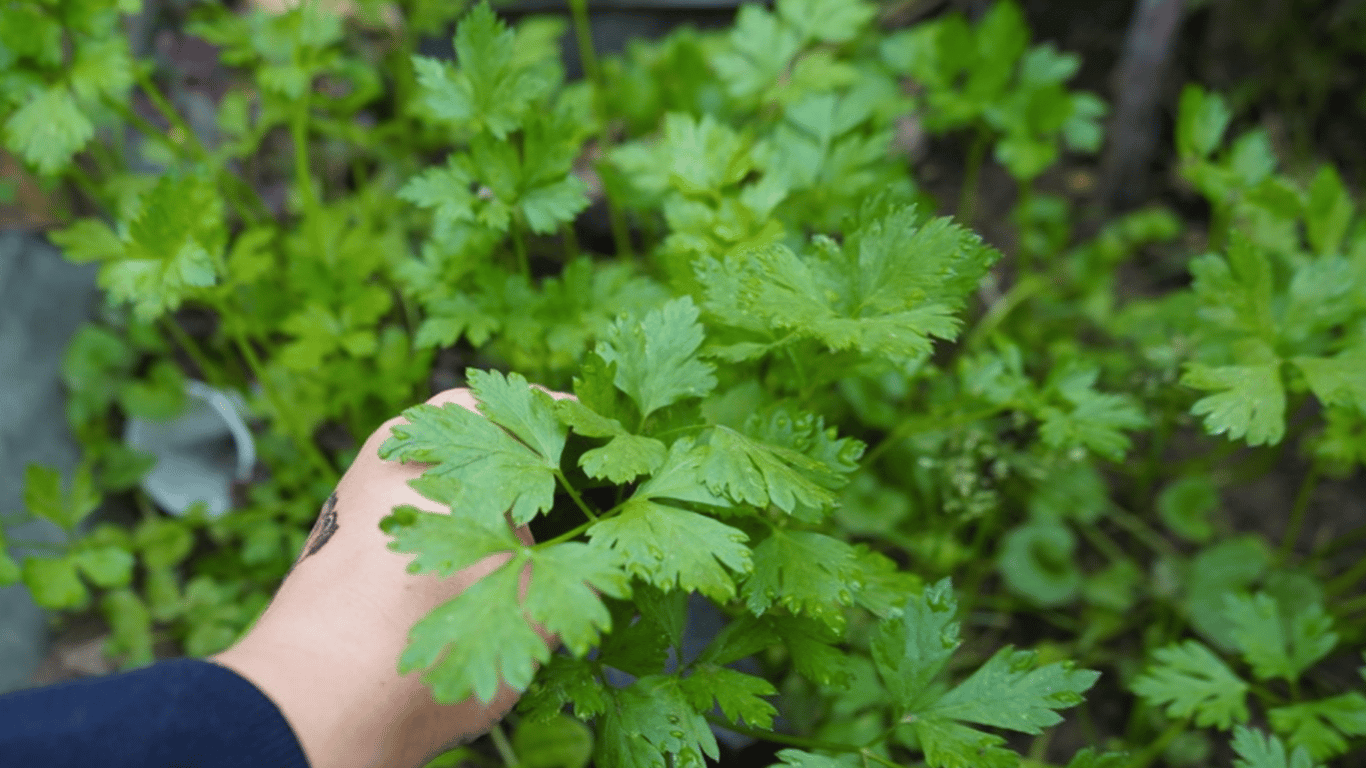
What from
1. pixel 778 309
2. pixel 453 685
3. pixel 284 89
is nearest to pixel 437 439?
pixel 453 685

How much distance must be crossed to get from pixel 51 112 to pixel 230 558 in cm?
89

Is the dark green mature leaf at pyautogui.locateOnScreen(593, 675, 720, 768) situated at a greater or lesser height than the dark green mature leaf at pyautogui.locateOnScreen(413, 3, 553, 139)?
lesser

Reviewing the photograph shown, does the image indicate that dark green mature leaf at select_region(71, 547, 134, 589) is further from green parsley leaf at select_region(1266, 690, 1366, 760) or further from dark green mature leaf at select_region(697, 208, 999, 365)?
green parsley leaf at select_region(1266, 690, 1366, 760)

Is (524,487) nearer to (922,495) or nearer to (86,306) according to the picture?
(922,495)

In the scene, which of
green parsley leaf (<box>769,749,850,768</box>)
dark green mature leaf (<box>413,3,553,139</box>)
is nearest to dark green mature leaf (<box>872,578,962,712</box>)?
green parsley leaf (<box>769,749,850,768</box>)

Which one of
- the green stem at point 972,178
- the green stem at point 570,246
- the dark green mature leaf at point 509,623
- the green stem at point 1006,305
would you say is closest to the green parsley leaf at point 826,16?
the green stem at point 972,178

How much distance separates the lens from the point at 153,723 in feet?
2.88

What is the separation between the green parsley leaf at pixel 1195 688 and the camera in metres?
1.47

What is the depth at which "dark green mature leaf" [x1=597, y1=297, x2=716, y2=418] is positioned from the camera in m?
1.18

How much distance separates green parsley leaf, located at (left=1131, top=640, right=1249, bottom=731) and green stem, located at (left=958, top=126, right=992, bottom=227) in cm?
98

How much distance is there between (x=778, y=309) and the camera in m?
1.17

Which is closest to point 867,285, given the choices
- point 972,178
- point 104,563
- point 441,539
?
point 441,539

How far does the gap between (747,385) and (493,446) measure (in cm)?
40

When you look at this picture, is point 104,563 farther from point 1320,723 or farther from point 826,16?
point 1320,723
